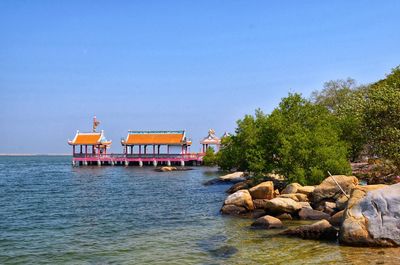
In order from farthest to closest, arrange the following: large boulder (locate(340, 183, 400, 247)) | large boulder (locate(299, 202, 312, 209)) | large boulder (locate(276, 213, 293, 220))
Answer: large boulder (locate(299, 202, 312, 209))
large boulder (locate(276, 213, 293, 220))
large boulder (locate(340, 183, 400, 247))

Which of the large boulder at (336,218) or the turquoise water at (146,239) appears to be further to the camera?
the large boulder at (336,218)

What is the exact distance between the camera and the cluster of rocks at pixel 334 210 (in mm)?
12977

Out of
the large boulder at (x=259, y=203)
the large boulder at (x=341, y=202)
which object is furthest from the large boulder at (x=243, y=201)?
the large boulder at (x=341, y=202)

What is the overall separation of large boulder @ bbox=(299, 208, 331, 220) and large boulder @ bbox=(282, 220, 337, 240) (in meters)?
3.41

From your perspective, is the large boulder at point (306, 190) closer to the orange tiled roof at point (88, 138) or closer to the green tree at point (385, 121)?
the green tree at point (385, 121)

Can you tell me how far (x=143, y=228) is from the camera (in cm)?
1786

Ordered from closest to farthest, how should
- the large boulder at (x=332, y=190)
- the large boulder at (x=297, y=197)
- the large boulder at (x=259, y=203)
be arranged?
the large boulder at (x=332, y=190)
the large boulder at (x=297, y=197)
the large boulder at (x=259, y=203)

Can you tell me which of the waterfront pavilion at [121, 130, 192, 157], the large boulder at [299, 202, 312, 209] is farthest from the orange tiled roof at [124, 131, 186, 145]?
the large boulder at [299, 202, 312, 209]

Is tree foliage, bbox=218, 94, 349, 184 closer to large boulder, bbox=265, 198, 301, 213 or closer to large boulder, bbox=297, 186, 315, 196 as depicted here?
large boulder, bbox=297, 186, 315, 196

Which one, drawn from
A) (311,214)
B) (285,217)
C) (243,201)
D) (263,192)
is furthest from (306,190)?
(243,201)

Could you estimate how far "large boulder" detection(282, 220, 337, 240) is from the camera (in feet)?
47.5

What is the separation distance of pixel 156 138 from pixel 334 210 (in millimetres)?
58401

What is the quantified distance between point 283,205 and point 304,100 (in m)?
12.9

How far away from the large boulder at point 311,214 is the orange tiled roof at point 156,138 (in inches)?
2188
